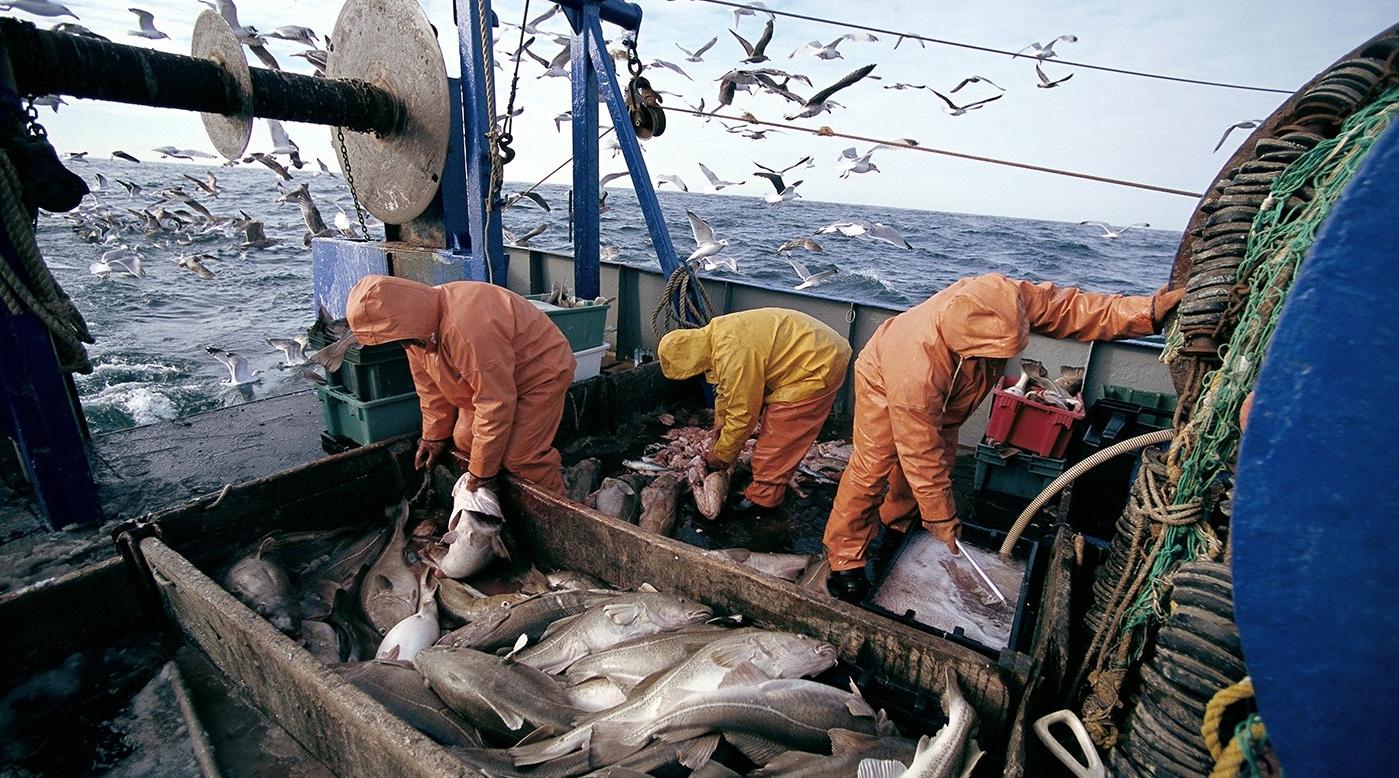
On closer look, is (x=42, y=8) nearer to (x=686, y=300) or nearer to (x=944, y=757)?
(x=686, y=300)


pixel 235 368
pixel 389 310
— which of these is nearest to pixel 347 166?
pixel 235 368

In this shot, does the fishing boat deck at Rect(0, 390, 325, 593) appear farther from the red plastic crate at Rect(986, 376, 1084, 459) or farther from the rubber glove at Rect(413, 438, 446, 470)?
the red plastic crate at Rect(986, 376, 1084, 459)

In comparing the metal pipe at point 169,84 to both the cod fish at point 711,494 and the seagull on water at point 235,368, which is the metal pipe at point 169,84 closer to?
the seagull on water at point 235,368

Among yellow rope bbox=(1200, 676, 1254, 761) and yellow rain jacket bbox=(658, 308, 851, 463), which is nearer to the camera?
yellow rope bbox=(1200, 676, 1254, 761)

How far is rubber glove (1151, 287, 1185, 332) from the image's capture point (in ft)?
9.22

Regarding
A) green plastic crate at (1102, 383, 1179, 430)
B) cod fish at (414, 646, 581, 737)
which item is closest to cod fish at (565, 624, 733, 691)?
cod fish at (414, 646, 581, 737)

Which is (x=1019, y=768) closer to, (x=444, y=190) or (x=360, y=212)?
(x=444, y=190)

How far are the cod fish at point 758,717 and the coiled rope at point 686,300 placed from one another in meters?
4.46

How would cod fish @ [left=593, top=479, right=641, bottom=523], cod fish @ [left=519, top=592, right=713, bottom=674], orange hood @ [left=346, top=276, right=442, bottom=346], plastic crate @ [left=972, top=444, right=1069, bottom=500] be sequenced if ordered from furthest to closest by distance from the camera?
cod fish @ [left=593, top=479, right=641, bottom=523] → plastic crate @ [left=972, top=444, right=1069, bottom=500] → orange hood @ [left=346, top=276, right=442, bottom=346] → cod fish @ [left=519, top=592, right=713, bottom=674]

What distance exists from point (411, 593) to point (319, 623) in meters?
0.42

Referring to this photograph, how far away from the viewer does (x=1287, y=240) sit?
1.56 metres

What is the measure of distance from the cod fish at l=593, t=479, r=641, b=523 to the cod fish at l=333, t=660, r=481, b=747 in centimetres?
181

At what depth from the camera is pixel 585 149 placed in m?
6.07

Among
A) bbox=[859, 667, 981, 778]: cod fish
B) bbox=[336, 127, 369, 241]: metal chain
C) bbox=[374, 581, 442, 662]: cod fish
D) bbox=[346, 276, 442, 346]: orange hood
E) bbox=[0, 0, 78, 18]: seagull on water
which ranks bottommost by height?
bbox=[374, 581, 442, 662]: cod fish
